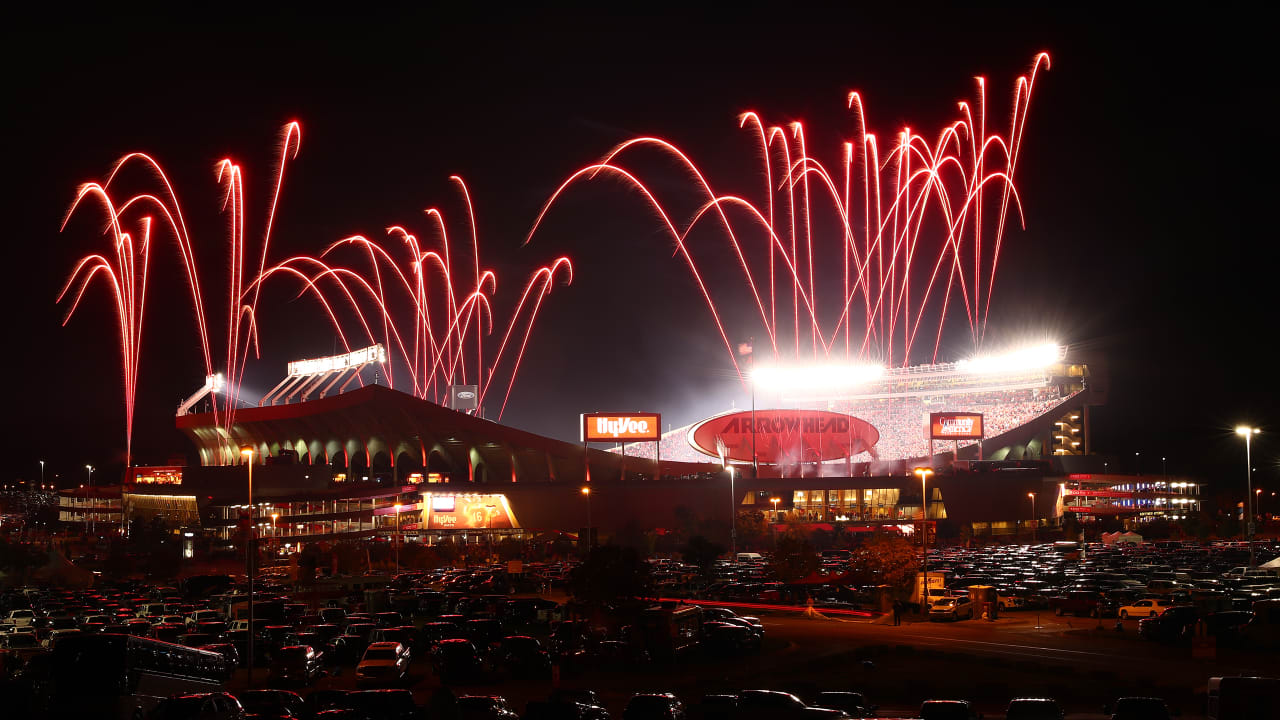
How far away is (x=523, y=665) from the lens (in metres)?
22.8

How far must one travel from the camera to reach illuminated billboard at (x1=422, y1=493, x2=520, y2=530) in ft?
265

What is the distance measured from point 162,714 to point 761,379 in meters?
110

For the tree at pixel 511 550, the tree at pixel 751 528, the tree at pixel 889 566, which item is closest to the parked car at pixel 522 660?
the tree at pixel 889 566

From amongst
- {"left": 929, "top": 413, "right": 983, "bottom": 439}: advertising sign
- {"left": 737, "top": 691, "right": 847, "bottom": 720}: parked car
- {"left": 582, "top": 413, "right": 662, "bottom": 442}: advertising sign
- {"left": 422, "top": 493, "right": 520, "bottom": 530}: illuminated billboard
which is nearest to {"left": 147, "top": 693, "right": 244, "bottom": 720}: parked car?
{"left": 737, "top": 691, "right": 847, "bottom": 720}: parked car

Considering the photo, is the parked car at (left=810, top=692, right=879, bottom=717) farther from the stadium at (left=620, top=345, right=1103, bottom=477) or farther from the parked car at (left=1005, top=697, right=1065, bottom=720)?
the stadium at (left=620, top=345, right=1103, bottom=477)

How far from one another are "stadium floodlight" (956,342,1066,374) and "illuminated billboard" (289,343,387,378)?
2570 inches

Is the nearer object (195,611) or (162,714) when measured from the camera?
(162,714)

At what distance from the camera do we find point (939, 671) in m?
22.7

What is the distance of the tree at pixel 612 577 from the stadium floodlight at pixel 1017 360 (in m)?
97.9

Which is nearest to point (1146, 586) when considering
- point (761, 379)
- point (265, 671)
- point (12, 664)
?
point (265, 671)

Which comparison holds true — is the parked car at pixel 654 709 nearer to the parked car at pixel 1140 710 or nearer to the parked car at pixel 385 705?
the parked car at pixel 385 705

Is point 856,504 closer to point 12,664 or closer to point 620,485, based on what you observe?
point 620,485

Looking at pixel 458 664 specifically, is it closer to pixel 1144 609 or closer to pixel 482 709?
pixel 482 709

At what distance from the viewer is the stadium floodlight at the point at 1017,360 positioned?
384ft
